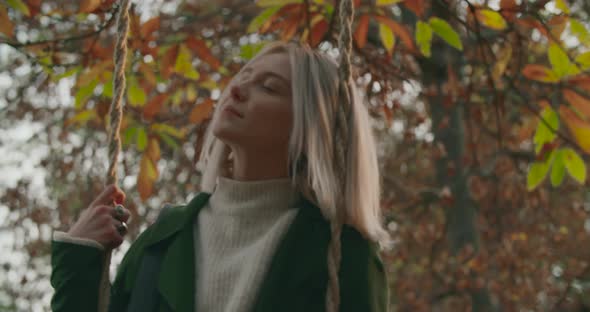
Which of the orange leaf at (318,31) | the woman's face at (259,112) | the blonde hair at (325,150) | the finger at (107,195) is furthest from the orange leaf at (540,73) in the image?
the finger at (107,195)

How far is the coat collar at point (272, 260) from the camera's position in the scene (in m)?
1.32

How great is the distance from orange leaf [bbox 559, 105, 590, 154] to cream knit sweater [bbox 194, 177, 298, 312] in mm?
1144

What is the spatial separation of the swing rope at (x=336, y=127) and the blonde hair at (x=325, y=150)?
5.7 inches

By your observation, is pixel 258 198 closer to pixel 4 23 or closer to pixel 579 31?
pixel 4 23

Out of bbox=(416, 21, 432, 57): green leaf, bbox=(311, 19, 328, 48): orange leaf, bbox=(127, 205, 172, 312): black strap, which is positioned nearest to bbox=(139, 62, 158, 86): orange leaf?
bbox=(311, 19, 328, 48): orange leaf

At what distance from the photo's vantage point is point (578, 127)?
219cm

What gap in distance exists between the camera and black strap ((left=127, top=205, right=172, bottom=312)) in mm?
1351

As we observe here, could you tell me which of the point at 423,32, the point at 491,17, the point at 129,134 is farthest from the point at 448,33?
the point at 129,134

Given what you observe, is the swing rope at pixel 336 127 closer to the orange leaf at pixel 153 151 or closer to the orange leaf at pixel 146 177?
the orange leaf at pixel 146 177

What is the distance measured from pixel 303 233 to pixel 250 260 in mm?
120

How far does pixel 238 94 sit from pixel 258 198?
0.24m

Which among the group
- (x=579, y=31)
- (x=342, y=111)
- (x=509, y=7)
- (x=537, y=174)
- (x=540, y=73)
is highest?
(x=509, y=7)

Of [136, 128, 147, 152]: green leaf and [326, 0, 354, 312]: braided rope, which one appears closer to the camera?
[326, 0, 354, 312]: braided rope

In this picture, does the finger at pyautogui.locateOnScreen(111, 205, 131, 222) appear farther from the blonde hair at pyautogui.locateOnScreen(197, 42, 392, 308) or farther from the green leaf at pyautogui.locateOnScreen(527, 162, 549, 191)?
the green leaf at pyautogui.locateOnScreen(527, 162, 549, 191)
